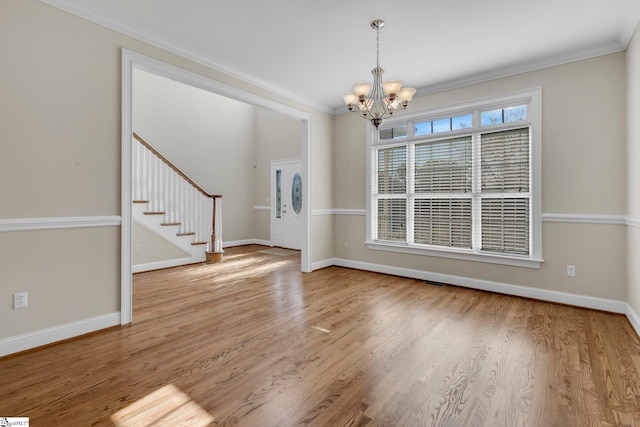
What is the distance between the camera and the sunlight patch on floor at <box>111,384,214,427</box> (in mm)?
1588

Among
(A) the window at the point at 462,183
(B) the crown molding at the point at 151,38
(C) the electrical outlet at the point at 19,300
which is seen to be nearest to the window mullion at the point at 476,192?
(A) the window at the point at 462,183

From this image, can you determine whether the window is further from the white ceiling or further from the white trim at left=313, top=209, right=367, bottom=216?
the white ceiling

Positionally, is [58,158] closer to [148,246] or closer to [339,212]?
[148,246]

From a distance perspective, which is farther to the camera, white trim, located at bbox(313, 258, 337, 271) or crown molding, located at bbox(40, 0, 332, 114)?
white trim, located at bbox(313, 258, 337, 271)

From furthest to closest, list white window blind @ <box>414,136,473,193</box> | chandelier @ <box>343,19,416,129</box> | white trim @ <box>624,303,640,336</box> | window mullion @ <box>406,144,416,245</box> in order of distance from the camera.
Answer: window mullion @ <box>406,144,416,245</box> < white window blind @ <box>414,136,473,193</box> < chandelier @ <box>343,19,416,129</box> < white trim @ <box>624,303,640,336</box>

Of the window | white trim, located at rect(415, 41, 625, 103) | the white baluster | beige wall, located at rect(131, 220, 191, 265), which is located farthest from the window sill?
beige wall, located at rect(131, 220, 191, 265)

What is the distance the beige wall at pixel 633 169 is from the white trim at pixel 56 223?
15.4ft

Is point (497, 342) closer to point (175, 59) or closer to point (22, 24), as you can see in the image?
A: point (175, 59)

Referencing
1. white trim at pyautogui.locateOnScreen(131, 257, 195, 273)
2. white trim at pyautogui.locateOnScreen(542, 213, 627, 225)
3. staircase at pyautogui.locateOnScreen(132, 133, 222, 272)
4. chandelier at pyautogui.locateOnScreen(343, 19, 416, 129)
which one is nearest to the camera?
chandelier at pyautogui.locateOnScreen(343, 19, 416, 129)

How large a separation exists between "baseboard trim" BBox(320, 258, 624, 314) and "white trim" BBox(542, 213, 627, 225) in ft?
2.67

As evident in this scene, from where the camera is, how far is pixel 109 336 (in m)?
2.65

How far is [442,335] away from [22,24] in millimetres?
4152

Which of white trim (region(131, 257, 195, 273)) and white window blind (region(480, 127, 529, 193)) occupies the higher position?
white window blind (region(480, 127, 529, 193))

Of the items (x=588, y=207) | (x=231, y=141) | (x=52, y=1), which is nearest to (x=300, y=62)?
(x=52, y=1)
